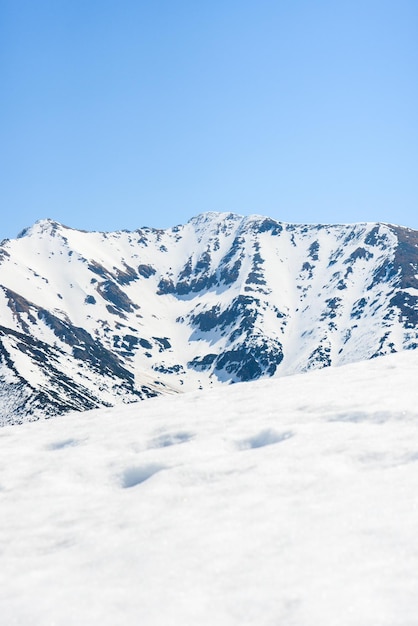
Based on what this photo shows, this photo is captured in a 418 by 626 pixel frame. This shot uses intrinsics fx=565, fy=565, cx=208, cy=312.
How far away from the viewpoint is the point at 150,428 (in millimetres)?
12242

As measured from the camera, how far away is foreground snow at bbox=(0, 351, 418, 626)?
539 cm

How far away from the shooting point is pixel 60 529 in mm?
7863

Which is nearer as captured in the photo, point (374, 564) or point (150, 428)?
point (374, 564)

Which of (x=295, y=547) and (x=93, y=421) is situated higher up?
(x=93, y=421)

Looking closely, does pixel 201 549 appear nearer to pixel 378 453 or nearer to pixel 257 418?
pixel 378 453

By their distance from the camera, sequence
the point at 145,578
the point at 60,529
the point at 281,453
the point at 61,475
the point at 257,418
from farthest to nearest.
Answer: the point at 257,418
the point at 61,475
the point at 281,453
the point at 60,529
the point at 145,578

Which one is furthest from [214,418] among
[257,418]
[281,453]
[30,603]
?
[30,603]

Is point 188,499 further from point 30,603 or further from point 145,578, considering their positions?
point 30,603

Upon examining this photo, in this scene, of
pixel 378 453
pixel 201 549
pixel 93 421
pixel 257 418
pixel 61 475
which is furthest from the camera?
pixel 93 421

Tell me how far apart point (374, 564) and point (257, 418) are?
249 inches

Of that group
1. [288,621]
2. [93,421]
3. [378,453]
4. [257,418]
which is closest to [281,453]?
[378,453]

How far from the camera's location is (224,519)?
23.6 ft

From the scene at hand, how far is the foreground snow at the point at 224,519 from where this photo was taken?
212 inches

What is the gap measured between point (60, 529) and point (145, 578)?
2281mm
